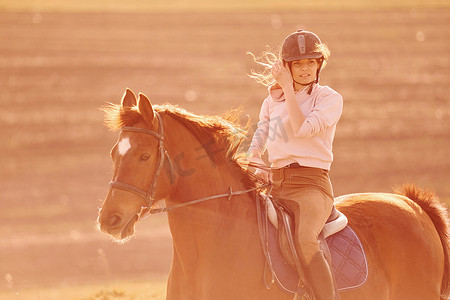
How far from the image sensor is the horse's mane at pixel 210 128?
539 cm

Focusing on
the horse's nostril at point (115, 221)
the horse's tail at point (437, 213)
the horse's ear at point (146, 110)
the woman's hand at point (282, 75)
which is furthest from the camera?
the horse's tail at point (437, 213)

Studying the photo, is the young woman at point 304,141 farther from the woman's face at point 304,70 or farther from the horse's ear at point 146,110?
the horse's ear at point 146,110

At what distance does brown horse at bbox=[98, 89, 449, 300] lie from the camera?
522 cm

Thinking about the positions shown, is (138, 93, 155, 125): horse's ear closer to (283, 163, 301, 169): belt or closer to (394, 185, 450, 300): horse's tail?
(283, 163, 301, 169): belt

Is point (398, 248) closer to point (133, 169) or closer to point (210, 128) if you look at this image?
point (210, 128)

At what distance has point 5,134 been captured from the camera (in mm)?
31016

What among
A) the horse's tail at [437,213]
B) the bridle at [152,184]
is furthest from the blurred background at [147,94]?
the bridle at [152,184]

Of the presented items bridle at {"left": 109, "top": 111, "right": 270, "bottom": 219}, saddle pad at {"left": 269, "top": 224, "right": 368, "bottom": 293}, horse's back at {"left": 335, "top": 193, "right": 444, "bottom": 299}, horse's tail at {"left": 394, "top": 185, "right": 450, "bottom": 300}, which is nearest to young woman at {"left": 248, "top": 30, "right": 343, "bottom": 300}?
saddle pad at {"left": 269, "top": 224, "right": 368, "bottom": 293}

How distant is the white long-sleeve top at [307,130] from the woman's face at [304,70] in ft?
0.27

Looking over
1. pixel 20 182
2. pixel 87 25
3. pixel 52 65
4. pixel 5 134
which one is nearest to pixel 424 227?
pixel 20 182

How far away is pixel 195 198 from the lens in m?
5.56

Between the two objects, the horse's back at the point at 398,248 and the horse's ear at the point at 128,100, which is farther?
the horse's back at the point at 398,248

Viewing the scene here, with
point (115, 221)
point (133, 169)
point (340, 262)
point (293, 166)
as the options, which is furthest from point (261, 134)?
point (115, 221)

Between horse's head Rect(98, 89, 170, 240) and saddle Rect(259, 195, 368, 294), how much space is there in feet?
2.84
